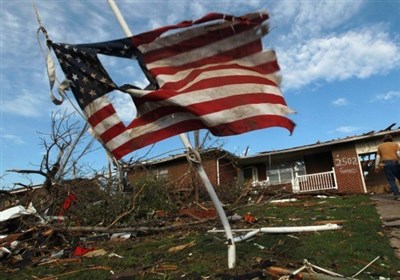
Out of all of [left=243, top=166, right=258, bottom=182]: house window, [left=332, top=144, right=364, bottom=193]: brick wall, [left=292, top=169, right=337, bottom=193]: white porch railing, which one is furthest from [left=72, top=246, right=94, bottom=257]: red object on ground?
[left=243, top=166, right=258, bottom=182]: house window

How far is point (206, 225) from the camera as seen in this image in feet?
25.1

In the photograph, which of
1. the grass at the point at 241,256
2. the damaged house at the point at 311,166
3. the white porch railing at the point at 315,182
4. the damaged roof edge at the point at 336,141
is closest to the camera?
the grass at the point at 241,256

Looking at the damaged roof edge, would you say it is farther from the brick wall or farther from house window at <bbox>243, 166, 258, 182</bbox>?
house window at <bbox>243, 166, 258, 182</bbox>

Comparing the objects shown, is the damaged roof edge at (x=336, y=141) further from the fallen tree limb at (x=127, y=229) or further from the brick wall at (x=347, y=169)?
the fallen tree limb at (x=127, y=229)

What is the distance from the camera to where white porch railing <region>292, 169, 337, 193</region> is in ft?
67.3

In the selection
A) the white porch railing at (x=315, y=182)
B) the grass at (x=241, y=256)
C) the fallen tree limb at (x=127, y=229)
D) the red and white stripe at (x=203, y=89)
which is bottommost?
the grass at (x=241, y=256)

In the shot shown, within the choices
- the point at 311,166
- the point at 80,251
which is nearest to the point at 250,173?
the point at 311,166

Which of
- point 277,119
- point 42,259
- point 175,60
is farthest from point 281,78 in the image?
point 42,259

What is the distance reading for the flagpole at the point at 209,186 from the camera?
4.16m

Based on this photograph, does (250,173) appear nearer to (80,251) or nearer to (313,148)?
(313,148)

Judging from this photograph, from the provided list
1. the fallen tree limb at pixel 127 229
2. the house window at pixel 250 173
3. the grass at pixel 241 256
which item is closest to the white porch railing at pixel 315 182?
the house window at pixel 250 173

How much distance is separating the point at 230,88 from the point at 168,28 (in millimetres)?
983

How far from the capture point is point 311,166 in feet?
75.5

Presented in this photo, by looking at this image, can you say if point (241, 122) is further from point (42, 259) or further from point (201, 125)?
point (42, 259)
